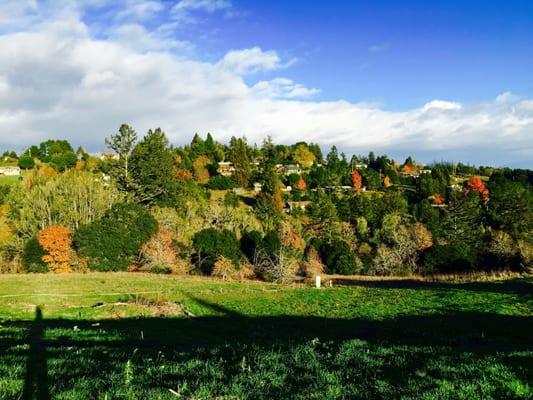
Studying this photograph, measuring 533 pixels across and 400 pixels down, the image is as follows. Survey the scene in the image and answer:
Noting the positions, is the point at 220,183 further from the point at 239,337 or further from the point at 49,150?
the point at 239,337

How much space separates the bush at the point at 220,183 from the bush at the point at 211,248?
55713 millimetres

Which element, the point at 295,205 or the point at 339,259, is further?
the point at 295,205

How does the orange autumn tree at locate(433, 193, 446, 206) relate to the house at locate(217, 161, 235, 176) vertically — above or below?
below

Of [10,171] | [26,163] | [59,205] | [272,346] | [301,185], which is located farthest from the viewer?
[26,163]

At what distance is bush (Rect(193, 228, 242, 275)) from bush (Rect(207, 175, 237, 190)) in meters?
55.7

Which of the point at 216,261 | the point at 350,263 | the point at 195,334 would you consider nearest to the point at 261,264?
the point at 216,261

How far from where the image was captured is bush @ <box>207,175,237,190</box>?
117500 mm

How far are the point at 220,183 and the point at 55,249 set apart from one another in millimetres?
67668

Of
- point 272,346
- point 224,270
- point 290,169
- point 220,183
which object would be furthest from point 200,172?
point 272,346

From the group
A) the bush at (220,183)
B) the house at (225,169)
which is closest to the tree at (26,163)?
the house at (225,169)

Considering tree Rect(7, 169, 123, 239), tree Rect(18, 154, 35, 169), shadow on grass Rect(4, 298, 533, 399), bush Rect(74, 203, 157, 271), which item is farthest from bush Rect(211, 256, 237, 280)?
tree Rect(18, 154, 35, 169)

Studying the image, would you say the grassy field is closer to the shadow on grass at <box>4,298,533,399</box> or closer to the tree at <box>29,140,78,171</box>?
the shadow on grass at <box>4,298,533,399</box>

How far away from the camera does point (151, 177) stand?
79.7 meters

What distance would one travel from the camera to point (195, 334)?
1805 cm
